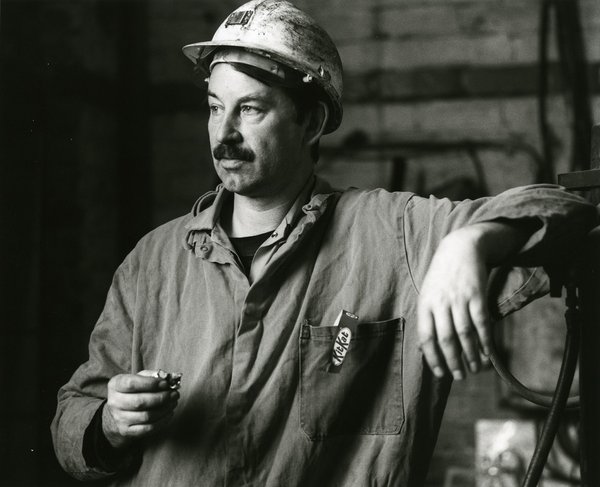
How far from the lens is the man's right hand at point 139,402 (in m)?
1.51

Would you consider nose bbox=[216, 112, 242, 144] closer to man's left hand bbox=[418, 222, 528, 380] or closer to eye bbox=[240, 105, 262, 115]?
eye bbox=[240, 105, 262, 115]

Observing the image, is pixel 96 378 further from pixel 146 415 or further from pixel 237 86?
pixel 237 86

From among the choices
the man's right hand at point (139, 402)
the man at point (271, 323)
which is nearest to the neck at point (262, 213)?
the man at point (271, 323)

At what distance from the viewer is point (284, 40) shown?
5.89 ft

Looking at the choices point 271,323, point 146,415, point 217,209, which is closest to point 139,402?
point 146,415

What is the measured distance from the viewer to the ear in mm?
1922

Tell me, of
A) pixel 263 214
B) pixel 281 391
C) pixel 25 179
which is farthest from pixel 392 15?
pixel 281 391

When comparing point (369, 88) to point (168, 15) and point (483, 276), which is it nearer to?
point (168, 15)

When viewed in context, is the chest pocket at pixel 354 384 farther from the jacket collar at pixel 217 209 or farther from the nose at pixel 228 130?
the nose at pixel 228 130

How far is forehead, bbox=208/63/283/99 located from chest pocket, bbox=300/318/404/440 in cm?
53

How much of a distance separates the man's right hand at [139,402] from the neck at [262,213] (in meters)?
0.46

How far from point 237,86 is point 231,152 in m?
0.15

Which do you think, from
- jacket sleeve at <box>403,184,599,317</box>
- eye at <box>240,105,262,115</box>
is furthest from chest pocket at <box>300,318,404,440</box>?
eye at <box>240,105,262,115</box>

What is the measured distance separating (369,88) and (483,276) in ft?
11.2
